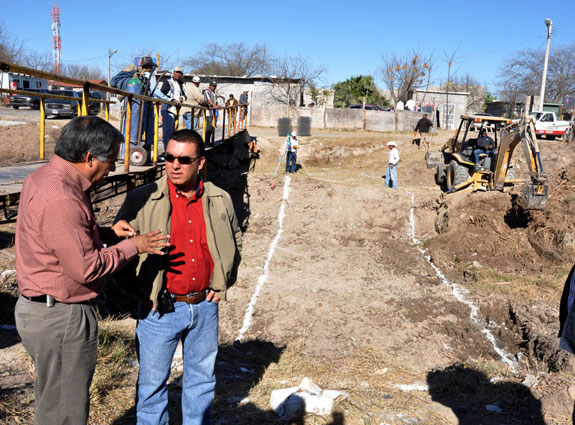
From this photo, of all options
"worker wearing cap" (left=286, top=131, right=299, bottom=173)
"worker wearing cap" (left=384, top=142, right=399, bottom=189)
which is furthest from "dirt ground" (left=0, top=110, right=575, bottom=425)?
"worker wearing cap" (left=286, top=131, right=299, bottom=173)

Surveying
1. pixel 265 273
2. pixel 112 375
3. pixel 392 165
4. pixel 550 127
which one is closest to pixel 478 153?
pixel 392 165

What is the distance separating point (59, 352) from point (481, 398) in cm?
388

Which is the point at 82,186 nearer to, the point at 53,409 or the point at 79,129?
the point at 79,129

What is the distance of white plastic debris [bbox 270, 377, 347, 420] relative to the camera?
151 inches

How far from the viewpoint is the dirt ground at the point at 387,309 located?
4277 mm

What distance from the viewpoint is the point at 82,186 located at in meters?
2.38

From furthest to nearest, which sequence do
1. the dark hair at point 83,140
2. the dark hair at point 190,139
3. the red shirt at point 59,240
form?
the dark hair at point 190,139, the dark hair at point 83,140, the red shirt at point 59,240

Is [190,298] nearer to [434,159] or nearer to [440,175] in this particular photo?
[440,175]

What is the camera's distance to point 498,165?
12445 millimetres

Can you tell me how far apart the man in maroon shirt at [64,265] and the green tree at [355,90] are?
1506 inches

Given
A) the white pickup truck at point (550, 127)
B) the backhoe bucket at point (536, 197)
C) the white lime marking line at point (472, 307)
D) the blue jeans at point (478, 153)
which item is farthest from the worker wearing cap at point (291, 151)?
the white pickup truck at point (550, 127)

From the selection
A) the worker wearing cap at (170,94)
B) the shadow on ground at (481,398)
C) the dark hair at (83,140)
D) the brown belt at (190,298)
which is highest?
the worker wearing cap at (170,94)

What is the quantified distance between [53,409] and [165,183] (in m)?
1.29

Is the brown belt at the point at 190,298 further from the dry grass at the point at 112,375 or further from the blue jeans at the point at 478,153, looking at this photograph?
the blue jeans at the point at 478,153
